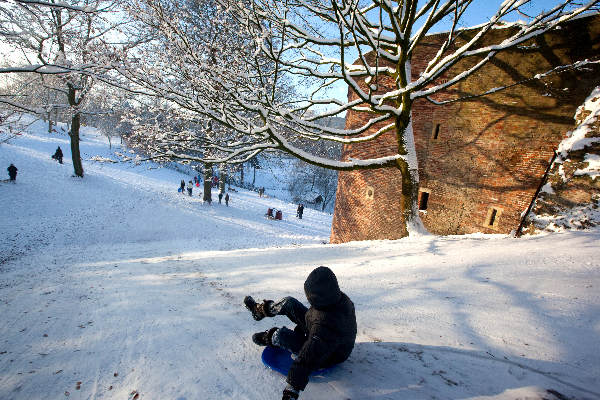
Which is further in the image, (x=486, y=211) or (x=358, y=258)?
(x=486, y=211)

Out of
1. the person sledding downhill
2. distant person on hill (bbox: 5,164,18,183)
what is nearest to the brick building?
the person sledding downhill

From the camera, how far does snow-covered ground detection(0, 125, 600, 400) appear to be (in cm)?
201

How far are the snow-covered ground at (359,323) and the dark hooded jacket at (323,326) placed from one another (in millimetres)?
363

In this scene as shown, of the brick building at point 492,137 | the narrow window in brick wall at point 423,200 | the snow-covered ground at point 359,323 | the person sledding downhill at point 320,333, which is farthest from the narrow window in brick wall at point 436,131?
the person sledding downhill at point 320,333

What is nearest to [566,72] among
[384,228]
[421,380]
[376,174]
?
[376,174]

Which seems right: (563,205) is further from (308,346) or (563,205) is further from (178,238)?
(178,238)

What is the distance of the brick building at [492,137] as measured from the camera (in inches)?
221

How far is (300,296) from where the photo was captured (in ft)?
12.2

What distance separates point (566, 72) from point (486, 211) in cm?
340

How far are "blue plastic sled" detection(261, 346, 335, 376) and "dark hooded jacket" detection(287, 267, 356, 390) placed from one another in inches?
13.7

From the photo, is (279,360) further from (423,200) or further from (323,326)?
(423,200)

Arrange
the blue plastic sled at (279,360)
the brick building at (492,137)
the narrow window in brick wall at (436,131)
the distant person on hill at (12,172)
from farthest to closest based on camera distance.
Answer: the distant person on hill at (12,172) → the narrow window in brick wall at (436,131) → the brick building at (492,137) → the blue plastic sled at (279,360)

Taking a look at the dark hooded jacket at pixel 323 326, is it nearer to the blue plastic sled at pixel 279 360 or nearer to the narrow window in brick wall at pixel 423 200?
the blue plastic sled at pixel 279 360

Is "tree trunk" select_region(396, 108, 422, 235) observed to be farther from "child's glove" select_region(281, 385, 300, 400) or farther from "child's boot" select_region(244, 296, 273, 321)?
"child's glove" select_region(281, 385, 300, 400)
